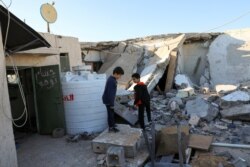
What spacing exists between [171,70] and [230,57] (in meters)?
3.29

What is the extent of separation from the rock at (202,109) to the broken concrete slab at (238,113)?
28 cm

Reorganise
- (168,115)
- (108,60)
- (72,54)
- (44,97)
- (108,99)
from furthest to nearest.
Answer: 1. (108,60)
2. (72,54)
3. (168,115)
4. (44,97)
5. (108,99)

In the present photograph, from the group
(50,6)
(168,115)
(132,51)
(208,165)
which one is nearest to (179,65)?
(132,51)

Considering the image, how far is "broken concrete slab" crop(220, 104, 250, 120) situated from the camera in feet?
24.4

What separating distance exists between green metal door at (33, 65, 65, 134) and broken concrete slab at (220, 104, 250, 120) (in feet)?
15.3

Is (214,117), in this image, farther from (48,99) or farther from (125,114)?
(48,99)

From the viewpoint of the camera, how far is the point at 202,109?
26.2ft

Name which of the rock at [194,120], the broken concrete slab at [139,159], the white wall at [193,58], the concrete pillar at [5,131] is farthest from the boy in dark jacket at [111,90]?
the white wall at [193,58]

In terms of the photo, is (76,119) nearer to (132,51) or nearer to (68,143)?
(68,143)

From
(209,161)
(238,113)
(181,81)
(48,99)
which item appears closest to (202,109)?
(238,113)

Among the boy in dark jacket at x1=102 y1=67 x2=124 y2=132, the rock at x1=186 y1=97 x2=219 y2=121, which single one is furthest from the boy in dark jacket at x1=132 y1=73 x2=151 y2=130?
the rock at x1=186 y1=97 x2=219 y2=121

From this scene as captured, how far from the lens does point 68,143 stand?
22.1 ft

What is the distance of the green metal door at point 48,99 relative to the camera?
7461 mm

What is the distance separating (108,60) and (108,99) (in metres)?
8.25
